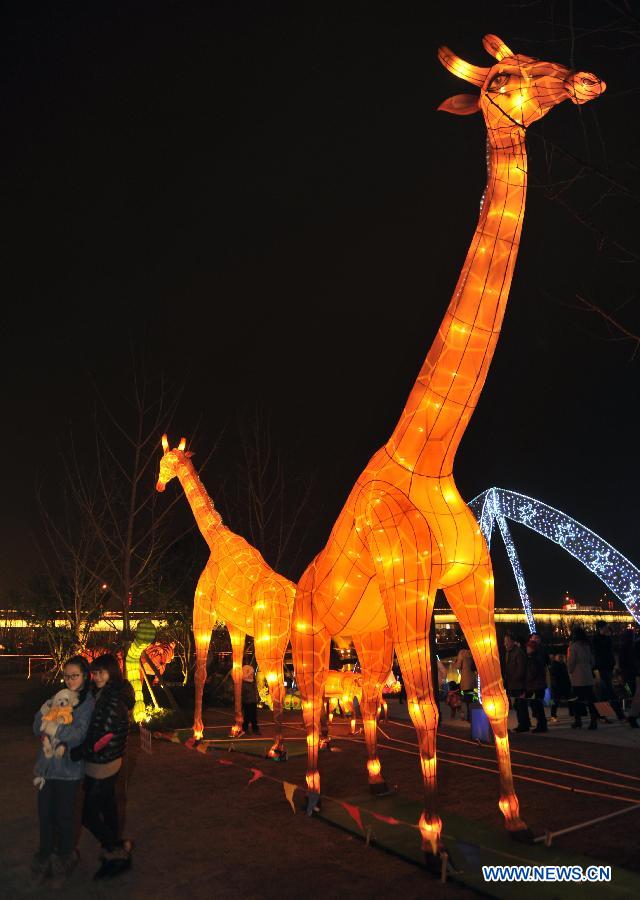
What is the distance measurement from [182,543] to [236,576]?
57.0 ft

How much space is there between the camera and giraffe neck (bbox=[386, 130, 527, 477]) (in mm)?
4789

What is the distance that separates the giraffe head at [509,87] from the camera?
4.50 m

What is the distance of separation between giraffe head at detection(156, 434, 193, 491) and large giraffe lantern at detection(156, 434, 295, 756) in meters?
0.02

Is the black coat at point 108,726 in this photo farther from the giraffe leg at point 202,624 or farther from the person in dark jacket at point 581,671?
the person in dark jacket at point 581,671

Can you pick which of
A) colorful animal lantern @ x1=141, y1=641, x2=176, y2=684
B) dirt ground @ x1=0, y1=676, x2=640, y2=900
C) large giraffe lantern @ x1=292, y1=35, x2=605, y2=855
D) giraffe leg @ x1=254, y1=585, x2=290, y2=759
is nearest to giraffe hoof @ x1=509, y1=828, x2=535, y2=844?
large giraffe lantern @ x1=292, y1=35, x2=605, y2=855

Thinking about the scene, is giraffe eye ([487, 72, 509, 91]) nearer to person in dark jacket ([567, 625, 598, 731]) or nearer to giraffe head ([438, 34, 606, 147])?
giraffe head ([438, 34, 606, 147])

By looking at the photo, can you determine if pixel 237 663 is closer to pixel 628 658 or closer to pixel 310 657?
pixel 310 657

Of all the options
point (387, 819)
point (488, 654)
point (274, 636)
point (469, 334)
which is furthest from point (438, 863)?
point (274, 636)

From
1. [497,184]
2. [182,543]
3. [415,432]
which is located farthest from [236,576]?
[182,543]

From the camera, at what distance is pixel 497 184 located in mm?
4789

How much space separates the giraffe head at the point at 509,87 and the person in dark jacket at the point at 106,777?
15.4 feet

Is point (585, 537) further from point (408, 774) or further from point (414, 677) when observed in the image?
point (414, 677)

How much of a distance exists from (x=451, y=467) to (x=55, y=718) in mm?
3289

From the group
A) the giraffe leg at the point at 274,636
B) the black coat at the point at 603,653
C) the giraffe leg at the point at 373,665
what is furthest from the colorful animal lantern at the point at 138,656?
the black coat at the point at 603,653
